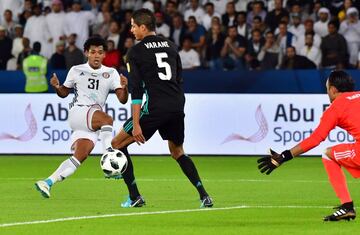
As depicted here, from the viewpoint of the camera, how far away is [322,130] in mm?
11320

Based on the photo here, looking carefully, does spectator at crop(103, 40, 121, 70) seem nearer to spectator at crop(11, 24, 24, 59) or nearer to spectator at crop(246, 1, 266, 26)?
spectator at crop(11, 24, 24, 59)

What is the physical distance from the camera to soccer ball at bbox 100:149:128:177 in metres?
13.3

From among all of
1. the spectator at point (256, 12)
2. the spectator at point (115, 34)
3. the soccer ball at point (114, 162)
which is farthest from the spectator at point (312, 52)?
the soccer ball at point (114, 162)

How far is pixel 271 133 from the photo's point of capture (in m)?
22.3

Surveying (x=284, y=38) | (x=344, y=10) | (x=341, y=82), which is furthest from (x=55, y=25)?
(x=341, y=82)

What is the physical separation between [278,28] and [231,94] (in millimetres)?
3646

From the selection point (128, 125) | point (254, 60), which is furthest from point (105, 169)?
point (254, 60)

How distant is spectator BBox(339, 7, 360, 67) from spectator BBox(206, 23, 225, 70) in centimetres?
274

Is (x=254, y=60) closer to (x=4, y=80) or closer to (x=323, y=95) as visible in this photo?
(x=323, y=95)

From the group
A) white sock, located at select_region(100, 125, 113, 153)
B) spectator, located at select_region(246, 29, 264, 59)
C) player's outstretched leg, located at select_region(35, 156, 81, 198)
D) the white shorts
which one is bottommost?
spectator, located at select_region(246, 29, 264, 59)

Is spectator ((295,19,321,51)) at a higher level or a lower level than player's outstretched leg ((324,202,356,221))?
lower

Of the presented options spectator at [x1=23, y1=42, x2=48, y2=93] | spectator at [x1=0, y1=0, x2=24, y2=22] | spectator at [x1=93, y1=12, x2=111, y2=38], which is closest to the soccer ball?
spectator at [x1=23, y1=42, x2=48, y2=93]

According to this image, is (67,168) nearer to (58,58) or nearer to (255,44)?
(255,44)

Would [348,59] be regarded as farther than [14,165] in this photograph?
Yes
